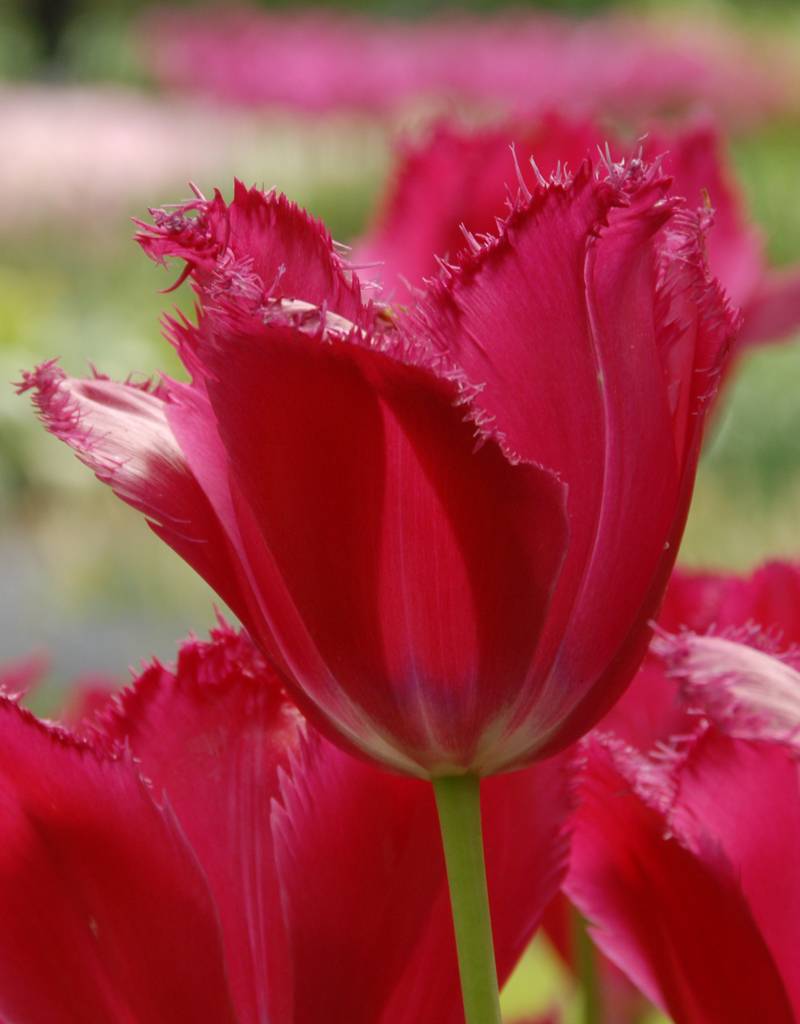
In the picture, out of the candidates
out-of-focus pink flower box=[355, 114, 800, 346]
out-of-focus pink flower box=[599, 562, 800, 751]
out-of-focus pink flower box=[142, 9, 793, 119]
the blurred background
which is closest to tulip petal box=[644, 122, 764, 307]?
out-of-focus pink flower box=[355, 114, 800, 346]

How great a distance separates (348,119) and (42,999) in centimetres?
704

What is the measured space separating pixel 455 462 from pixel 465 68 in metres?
7.26

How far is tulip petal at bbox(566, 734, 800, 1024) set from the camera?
23 cm

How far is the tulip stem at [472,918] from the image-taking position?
21cm

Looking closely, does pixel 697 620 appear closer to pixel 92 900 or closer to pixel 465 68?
pixel 92 900

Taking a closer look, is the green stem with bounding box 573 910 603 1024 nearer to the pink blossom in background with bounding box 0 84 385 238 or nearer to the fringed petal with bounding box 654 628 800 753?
the fringed petal with bounding box 654 628 800 753

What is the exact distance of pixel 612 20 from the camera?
956cm

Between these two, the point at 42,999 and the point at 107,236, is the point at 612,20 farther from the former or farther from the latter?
the point at 42,999

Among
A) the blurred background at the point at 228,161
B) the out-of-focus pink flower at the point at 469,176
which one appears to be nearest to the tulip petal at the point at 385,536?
the out-of-focus pink flower at the point at 469,176

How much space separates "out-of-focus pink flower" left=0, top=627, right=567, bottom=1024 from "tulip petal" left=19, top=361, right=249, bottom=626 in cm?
3

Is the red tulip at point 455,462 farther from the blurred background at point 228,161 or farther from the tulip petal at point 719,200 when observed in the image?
the blurred background at point 228,161

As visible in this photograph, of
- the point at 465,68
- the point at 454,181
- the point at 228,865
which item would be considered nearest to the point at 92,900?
the point at 228,865

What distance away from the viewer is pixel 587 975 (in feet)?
1.05

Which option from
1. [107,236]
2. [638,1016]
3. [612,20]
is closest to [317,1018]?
[638,1016]
